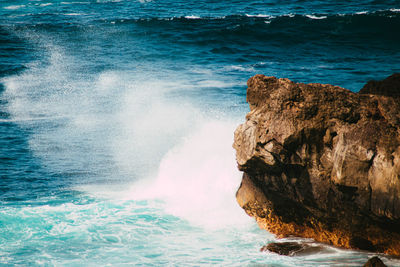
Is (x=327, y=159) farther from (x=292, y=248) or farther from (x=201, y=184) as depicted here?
(x=201, y=184)

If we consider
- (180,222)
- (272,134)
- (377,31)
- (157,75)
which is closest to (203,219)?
(180,222)

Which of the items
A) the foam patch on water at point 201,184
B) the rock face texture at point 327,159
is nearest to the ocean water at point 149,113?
the foam patch on water at point 201,184

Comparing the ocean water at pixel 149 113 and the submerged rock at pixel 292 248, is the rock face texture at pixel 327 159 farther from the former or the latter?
the ocean water at pixel 149 113

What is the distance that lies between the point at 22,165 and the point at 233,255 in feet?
22.0

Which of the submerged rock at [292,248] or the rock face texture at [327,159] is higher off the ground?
the rock face texture at [327,159]

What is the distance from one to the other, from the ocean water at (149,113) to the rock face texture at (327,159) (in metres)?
0.45

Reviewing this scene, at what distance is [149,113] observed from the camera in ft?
50.2

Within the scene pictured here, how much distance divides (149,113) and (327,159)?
974 centimetres

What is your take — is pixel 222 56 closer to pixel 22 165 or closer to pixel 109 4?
pixel 22 165

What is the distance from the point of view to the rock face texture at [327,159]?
569cm

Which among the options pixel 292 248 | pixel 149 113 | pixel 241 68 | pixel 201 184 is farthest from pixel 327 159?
pixel 241 68

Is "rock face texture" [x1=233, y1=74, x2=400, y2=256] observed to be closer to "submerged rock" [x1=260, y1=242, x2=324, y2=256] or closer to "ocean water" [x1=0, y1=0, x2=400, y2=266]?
"submerged rock" [x1=260, y1=242, x2=324, y2=256]

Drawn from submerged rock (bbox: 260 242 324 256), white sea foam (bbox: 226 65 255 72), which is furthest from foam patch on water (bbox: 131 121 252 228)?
white sea foam (bbox: 226 65 255 72)

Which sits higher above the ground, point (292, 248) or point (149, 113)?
point (149, 113)
